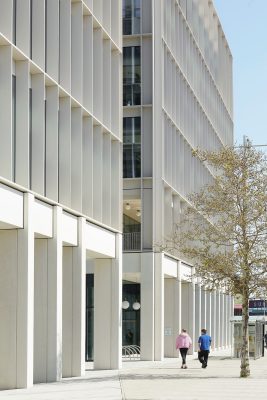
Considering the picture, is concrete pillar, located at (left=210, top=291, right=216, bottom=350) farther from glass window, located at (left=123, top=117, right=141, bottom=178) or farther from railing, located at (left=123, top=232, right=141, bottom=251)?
glass window, located at (left=123, top=117, right=141, bottom=178)

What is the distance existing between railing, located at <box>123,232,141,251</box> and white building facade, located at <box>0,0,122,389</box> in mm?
9293

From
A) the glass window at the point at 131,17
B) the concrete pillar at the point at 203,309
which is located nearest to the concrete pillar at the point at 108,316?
the glass window at the point at 131,17

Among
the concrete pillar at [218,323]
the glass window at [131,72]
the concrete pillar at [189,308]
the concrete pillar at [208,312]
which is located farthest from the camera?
the concrete pillar at [218,323]

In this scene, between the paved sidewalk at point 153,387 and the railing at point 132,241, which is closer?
the paved sidewalk at point 153,387

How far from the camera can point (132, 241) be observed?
4997 centimetres

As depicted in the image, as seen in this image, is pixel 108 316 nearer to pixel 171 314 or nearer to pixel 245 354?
pixel 245 354

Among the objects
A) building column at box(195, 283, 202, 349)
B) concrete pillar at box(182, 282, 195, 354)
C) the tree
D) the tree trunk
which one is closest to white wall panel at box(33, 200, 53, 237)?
the tree

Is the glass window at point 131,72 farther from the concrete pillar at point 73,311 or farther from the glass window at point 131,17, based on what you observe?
the concrete pillar at point 73,311

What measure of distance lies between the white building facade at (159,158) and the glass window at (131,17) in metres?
0.05

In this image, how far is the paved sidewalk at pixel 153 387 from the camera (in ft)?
80.4

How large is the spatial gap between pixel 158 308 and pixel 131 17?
14618 mm

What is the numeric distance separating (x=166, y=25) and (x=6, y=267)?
28.7 metres

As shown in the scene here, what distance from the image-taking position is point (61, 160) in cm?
3275

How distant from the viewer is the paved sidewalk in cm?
2452
